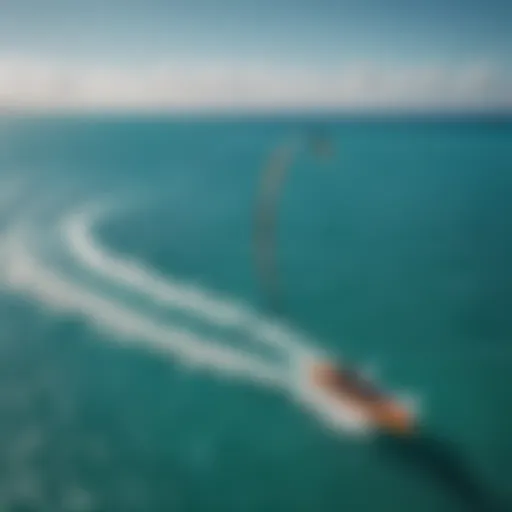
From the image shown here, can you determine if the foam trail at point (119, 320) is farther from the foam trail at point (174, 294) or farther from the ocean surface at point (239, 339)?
the foam trail at point (174, 294)

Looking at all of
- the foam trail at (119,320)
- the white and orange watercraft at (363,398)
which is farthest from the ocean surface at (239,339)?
the white and orange watercraft at (363,398)

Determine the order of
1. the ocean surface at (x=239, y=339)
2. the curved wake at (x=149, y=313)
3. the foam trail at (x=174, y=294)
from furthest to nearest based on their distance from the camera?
the foam trail at (x=174, y=294), the curved wake at (x=149, y=313), the ocean surface at (x=239, y=339)

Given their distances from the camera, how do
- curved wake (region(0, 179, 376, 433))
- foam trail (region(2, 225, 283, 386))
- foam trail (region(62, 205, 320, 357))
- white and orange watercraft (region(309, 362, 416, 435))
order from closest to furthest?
1. white and orange watercraft (region(309, 362, 416, 435))
2. curved wake (region(0, 179, 376, 433))
3. foam trail (region(2, 225, 283, 386))
4. foam trail (region(62, 205, 320, 357))

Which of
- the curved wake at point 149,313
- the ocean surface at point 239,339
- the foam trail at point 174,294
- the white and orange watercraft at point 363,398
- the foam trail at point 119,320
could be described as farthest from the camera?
the foam trail at point 174,294

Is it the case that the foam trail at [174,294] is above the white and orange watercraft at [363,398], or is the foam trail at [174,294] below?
above

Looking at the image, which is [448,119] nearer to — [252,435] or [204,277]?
[204,277]

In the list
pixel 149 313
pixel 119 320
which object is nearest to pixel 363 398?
pixel 149 313

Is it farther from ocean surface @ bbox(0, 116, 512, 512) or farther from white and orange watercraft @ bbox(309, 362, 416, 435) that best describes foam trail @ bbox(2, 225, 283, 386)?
white and orange watercraft @ bbox(309, 362, 416, 435)

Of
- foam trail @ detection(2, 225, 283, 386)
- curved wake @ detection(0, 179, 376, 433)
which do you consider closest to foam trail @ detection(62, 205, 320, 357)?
curved wake @ detection(0, 179, 376, 433)
